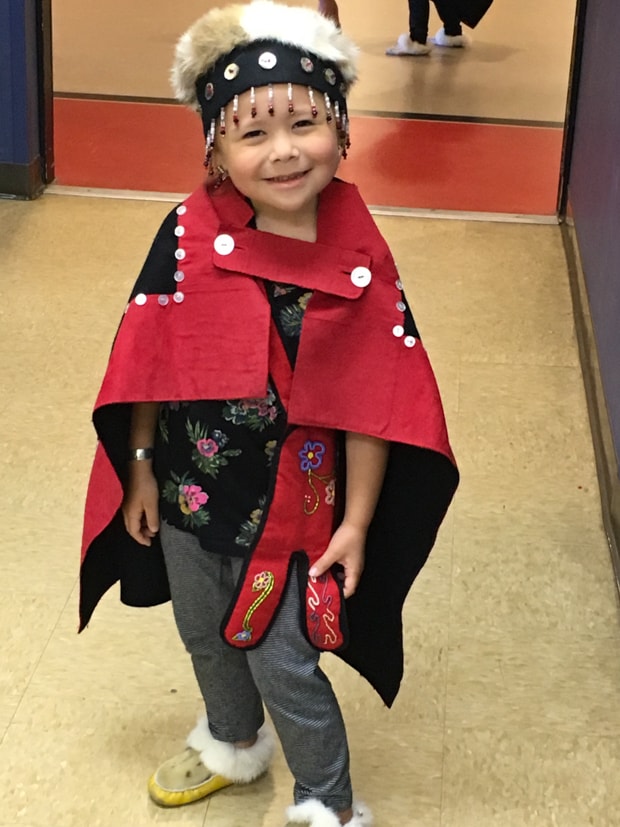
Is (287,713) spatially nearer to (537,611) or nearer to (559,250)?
(537,611)

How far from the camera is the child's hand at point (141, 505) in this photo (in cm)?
155

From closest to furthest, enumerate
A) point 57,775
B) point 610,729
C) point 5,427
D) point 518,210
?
point 57,775 < point 610,729 < point 5,427 < point 518,210

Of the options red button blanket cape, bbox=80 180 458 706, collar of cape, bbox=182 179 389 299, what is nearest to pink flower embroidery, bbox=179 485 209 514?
red button blanket cape, bbox=80 180 458 706

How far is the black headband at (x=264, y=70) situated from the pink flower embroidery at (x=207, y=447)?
0.41 metres

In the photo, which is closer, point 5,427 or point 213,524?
point 213,524

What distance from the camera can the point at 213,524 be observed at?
4.95 ft

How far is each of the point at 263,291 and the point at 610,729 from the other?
3.50 ft

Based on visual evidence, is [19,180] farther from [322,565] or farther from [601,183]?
[322,565]

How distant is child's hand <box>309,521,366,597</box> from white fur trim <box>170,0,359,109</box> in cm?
58

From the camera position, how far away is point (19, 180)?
436 centimetres

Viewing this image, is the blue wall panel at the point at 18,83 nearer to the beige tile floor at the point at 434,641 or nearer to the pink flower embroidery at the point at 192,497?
the beige tile floor at the point at 434,641

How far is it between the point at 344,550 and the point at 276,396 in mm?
229

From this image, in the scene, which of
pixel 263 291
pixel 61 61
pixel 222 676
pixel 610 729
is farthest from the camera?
pixel 61 61

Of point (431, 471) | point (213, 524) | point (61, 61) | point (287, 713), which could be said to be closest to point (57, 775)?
point (287, 713)
